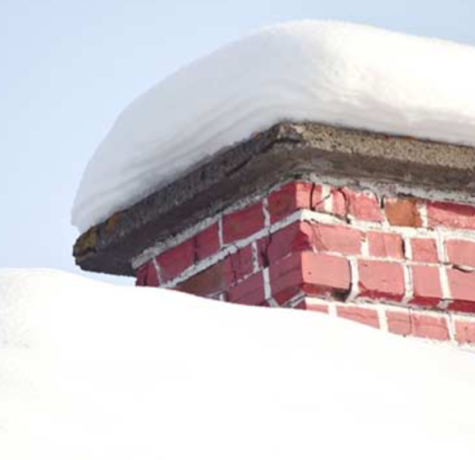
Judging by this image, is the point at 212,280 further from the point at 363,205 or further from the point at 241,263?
the point at 363,205

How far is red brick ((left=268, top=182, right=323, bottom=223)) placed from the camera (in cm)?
248

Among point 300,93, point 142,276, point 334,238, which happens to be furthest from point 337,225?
point 142,276

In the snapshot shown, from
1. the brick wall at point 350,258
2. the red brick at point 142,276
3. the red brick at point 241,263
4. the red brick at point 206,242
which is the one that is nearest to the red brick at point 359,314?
the brick wall at point 350,258

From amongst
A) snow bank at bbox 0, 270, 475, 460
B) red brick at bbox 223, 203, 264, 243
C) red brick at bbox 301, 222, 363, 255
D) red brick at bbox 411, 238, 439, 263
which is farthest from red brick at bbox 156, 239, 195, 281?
snow bank at bbox 0, 270, 475, 460

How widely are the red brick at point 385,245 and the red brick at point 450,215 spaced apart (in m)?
0.09

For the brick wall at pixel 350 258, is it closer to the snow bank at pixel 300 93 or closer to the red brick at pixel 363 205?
the red brick at pixel 363 205

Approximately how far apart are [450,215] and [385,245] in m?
0.18

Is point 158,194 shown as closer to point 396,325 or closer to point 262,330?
point 396,325

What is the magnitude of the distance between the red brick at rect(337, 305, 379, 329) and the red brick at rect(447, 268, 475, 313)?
0.18 m

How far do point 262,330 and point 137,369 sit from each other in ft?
0.90

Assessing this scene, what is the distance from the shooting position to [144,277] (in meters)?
2.87

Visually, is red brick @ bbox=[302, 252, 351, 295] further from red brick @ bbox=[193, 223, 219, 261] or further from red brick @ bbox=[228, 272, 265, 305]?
red brick @ bbox=[193, 223, 219, 261]

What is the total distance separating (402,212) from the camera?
2.58 m

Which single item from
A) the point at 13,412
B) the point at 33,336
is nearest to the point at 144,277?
the point at 33,336
